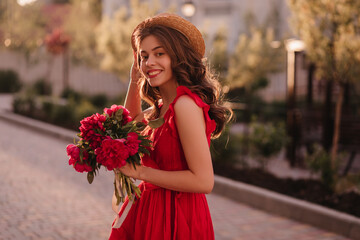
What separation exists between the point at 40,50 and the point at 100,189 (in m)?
20.6

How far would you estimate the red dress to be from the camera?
2316mm

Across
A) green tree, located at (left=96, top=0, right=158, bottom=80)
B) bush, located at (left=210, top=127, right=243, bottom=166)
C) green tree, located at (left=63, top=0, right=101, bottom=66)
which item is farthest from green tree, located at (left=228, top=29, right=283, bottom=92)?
bush, located at (left=210, top=127, right=243, bottom=166)

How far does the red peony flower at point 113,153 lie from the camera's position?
2.18 m

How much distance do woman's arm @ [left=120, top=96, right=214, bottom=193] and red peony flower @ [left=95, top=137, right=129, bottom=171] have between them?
0.09 meters

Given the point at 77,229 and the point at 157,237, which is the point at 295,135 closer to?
the point at 77,229

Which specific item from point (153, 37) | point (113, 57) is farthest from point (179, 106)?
point (113, 57)

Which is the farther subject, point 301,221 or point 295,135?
point 295,135

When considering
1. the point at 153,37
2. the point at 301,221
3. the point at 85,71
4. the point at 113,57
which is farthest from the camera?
the point at 85,71

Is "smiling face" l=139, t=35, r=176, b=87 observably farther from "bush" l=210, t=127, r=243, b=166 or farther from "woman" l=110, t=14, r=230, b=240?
"bush" l=210, t=127, r=243, b=166

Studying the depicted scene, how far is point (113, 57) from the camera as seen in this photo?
53.9ft

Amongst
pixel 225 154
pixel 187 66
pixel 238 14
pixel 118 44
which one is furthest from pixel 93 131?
pixel 238 14

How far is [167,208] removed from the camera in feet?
7.89

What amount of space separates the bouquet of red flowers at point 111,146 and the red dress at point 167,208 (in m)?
0.08

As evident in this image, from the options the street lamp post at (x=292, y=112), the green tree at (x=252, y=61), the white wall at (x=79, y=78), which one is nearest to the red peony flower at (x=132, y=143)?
the street lamp post at (x=292, y=112)
